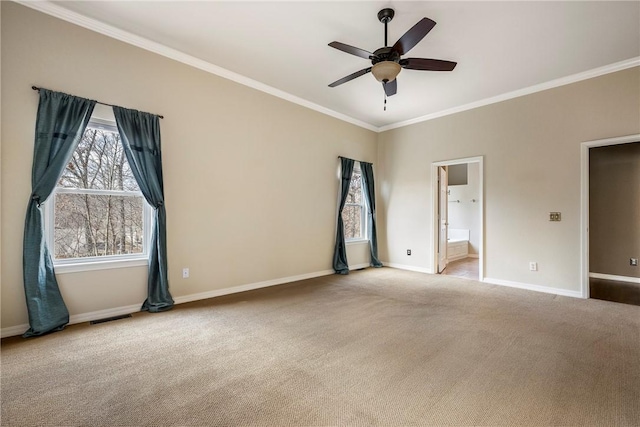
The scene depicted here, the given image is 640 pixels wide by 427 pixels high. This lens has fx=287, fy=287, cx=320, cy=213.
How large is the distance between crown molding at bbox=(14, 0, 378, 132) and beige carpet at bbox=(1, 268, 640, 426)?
3033mm

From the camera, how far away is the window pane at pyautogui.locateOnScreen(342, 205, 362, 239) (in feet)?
19.3

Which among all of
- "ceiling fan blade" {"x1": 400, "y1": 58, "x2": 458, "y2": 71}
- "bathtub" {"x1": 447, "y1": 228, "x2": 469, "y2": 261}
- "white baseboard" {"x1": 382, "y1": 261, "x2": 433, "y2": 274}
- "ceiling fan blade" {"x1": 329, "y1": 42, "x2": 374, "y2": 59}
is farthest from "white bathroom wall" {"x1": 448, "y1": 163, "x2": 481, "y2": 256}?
"ceiling fan blade" {"x1": 329, "y1": 42, "x2": 374, "y2": 59}

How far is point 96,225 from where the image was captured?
3090mm

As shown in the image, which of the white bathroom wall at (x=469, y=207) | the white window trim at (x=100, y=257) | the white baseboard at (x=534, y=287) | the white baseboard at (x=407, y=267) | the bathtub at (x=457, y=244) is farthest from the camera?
the white bathroom wall at (x=469, y=207)

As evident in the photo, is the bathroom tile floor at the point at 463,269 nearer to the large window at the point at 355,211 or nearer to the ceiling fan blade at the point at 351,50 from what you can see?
the large window at the point at 355,211

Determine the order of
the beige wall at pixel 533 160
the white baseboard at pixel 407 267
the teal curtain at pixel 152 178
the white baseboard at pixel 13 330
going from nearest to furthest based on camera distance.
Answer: the white baseboard at pixel 13 330 < the teal curtain at pixel 152 178 < the beige wall at pixel 533 160 < the white baseboard at pixel 407 267

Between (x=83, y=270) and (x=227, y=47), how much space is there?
9.53 ft

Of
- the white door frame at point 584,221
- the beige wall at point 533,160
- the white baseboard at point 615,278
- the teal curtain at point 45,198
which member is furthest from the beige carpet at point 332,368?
the white baseboard at point 615,278

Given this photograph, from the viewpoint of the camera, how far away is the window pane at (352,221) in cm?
589

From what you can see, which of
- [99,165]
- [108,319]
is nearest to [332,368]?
[108,319]

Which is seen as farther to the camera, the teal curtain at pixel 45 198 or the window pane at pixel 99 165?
the window pane at pixel 99 165

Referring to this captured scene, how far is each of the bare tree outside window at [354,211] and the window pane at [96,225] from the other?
3.63 meters

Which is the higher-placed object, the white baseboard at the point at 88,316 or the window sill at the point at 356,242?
the window sill at the point at 356,242

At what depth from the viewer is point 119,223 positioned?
3.23m
